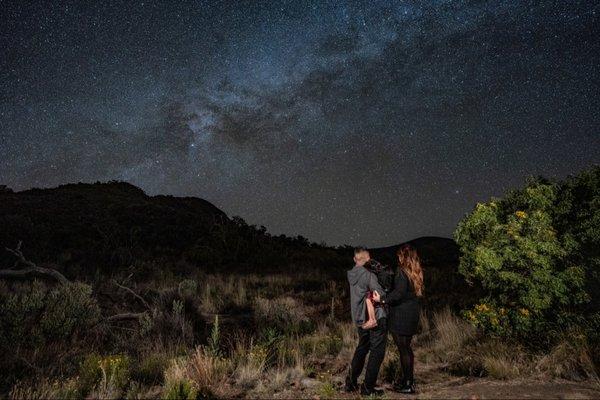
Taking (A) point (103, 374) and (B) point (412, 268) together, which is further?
(B) point (412, 268)

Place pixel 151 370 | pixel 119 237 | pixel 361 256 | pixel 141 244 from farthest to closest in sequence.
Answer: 1. pixel 141 244
2. pixel 119 237
3. pixel 151 370
4. pixel 361 256

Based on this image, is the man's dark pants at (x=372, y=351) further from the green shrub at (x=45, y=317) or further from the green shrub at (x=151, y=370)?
the green shrub at (x=45, y=317)

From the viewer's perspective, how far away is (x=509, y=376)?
5.49 m

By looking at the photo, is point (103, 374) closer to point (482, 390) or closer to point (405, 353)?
point (405, 353)

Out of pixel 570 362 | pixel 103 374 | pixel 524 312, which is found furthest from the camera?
pixel 524 312

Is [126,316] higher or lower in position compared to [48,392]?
higher

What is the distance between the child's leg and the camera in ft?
16.2

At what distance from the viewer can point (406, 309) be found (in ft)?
16.9

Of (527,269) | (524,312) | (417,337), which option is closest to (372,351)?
(524,312)

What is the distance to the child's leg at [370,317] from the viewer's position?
16.2 ft

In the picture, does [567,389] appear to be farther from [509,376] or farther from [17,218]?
[17,218]

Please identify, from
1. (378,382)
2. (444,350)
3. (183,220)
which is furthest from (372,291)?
(183,220)

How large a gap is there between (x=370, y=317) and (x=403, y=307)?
51cm

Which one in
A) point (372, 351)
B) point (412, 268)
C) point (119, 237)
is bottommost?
point (372, 351)
